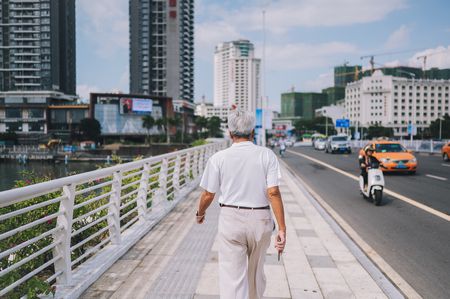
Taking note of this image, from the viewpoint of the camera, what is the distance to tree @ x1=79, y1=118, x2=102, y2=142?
4240 inches

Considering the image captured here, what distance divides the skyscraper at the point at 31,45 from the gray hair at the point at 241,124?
131866mm

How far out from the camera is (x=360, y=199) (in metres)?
11.6

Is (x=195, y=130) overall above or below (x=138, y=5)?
below

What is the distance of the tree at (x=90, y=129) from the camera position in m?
108

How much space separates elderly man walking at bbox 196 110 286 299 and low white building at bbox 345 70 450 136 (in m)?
165

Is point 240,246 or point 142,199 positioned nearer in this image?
point 240,246

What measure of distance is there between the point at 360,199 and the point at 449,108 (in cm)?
18034

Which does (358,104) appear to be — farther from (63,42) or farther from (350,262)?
(350,262)

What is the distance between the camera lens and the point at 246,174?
3.39 meters

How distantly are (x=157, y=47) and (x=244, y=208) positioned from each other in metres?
159

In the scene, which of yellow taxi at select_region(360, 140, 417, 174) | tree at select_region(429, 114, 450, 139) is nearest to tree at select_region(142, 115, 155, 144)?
tree at select_region(429, 114, 450, 139)

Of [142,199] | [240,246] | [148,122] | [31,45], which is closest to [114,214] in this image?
[142,199]

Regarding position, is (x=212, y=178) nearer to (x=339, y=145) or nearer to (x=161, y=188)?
(x=161, y=188)

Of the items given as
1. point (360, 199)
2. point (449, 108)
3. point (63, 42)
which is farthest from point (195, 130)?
point (360, 199)
